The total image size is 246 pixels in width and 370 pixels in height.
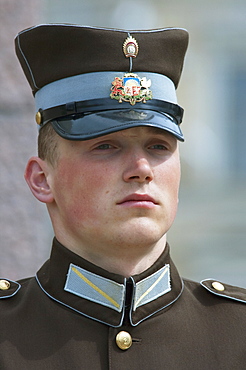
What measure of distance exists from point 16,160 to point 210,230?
2.28m

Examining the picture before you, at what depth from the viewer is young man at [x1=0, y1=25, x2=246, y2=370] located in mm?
2729

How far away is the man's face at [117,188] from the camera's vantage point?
8.86ft

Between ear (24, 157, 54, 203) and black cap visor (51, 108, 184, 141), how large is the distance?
0.15 metres

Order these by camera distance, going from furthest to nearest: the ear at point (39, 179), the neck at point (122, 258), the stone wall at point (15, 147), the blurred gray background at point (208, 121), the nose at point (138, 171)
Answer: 1. the blurred gray background at point (208, 121)
2. the stone wall at point (15, 147)
3. the ear at point (39, 179)
4. the neck at point (122, 258)
5. the nose at point (138, 171)

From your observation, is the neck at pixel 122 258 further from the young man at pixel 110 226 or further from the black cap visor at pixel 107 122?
the black cap visor at pixel 107 122

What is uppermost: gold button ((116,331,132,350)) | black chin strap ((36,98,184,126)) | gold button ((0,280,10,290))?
black chin strap ((36,98,184,126))

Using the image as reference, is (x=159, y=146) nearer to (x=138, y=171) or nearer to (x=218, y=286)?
(x=138, y=171)

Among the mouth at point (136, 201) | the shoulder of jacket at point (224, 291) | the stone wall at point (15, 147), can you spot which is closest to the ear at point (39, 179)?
the mouth at point (136, 201)

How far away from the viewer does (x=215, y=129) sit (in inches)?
244

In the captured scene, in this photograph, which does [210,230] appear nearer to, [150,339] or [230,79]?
[230,79]

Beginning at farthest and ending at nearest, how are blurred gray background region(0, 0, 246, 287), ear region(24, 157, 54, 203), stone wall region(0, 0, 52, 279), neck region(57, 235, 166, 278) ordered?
1. blurred gray background region(0, 0, 246, 287)
2. stone wall region(0, 0, 52, 279)
3. ear region(24, 157, 54, 203)
4. neck region(57, 235, 166, 278)

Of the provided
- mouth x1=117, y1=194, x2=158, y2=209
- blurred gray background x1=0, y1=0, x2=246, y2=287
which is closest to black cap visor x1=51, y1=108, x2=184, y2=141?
mouth x1=117, y1=194, x2=158, y2=209

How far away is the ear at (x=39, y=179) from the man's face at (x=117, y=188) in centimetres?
6

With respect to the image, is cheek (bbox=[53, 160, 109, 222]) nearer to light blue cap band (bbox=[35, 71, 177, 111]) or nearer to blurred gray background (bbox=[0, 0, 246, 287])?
light blue cap band (bbox=[35, 71, 177, 111])
